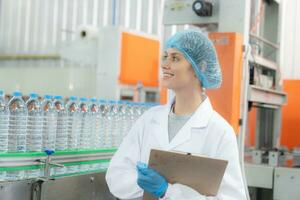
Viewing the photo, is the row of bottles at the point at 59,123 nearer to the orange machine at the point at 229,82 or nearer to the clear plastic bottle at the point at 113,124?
the clear plastic bottle at the point at 113,124

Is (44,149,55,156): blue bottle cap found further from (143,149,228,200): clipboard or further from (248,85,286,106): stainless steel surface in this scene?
(248,85,286,106): stainless steel surface

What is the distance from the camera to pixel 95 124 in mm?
2518

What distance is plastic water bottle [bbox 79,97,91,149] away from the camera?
2412 mm

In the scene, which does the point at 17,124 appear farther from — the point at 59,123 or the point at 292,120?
the point at 292,120

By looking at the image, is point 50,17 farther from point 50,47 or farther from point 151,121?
point 151,121

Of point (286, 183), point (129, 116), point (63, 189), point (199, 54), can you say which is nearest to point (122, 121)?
point (129, 116)

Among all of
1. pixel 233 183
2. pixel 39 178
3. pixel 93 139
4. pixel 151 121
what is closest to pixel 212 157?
pixel 233 183

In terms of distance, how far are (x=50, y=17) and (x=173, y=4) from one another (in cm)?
345

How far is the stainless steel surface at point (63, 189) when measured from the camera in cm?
183

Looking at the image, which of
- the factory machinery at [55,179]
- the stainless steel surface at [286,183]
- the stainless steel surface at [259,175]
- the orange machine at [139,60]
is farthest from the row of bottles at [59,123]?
the orange machine at [139,60]

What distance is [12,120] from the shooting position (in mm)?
2100

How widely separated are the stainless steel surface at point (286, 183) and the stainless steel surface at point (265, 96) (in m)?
0.49

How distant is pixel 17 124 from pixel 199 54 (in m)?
0.93

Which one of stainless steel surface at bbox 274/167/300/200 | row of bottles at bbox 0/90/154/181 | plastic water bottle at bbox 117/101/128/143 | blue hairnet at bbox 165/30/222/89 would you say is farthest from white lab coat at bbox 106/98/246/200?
stainless steel surface at bbox 274/167/300/200
